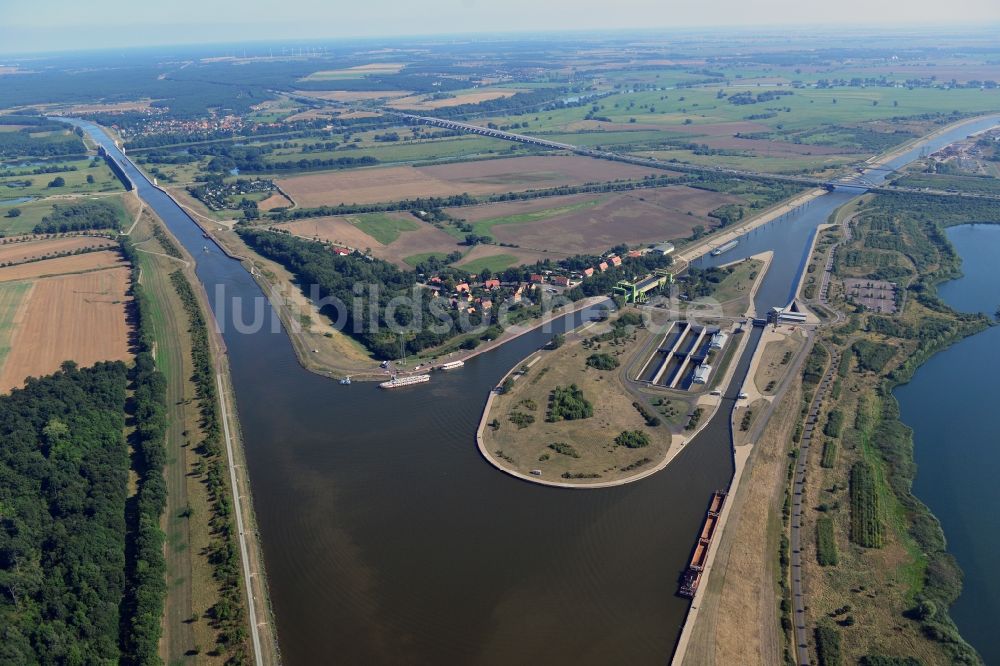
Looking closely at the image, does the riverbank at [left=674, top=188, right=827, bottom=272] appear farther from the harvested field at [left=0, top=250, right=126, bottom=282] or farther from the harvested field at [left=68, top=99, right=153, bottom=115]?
the harvested field at [left=68, top=99, right=153, bottom=115]

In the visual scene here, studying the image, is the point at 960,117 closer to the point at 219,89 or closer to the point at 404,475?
the point at 404,475

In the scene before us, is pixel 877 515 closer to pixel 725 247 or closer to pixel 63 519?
pixel 63 519

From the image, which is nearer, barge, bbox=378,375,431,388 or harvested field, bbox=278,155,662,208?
barge, bbox=378,375,431,388

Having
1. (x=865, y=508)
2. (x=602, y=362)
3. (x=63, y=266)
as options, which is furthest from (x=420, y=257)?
(x=865, y=508)

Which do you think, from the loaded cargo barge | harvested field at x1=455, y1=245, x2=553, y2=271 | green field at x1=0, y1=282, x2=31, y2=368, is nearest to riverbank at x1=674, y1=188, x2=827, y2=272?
harvested field at x1=455, y1=245, x2=553, y2=271

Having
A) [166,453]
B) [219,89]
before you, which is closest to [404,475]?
[166,453]

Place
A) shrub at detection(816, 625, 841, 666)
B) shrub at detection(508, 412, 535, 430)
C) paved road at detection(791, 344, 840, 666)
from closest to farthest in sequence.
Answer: shrub at detection(816, 625, 841, 666), paved road at detection(791, 344, 840, 666), shrub at detection(508, 412, 535, 430)
